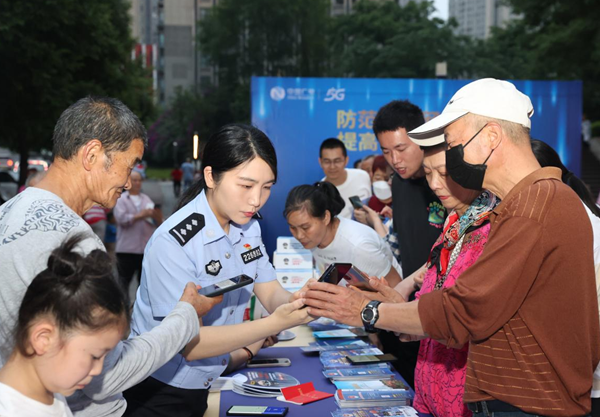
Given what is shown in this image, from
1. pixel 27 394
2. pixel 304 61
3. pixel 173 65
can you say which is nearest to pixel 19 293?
pixel 27 394

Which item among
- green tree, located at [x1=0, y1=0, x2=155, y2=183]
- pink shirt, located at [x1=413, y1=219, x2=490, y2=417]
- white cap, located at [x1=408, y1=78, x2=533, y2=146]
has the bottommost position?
Result: pink shirt, located at [x1=413, y1=219, x2=490, y2=417]

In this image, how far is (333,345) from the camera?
3.34 m

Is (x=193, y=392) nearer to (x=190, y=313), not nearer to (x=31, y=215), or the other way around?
(x=190, y=313)

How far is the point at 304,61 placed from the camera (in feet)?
99.6

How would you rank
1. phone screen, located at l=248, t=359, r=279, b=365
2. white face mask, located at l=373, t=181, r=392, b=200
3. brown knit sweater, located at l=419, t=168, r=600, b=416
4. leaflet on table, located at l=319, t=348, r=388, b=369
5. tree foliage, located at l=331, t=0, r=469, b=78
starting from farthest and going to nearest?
tree foliage, located at l=331, t=0, r=469, b=78 → white face mask, located at l=373, t=181, r=392, b=200 → phone screen, located at l=248, t=359, r=279, b=365 → leaflet on table, located at l=319, t=348, r=388, b=369 → brown knit sweater, located at l=419, t=168, r=600, b=416

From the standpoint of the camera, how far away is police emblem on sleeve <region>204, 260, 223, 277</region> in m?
2.06

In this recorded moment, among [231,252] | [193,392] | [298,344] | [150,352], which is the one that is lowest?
[298,344]

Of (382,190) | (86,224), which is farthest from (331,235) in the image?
(86,224)

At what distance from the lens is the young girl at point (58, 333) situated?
1313mm

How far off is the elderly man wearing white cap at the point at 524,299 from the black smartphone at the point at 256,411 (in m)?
0.91

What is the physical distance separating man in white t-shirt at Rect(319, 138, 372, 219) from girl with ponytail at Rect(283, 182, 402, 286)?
1782 mm

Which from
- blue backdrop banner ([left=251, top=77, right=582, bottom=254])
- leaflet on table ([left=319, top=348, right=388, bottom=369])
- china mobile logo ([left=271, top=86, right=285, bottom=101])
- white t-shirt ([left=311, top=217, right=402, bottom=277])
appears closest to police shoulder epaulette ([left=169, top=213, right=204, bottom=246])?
leaflet on table ([left=319, top=348, right=388, bottom=369])

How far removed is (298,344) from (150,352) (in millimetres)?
1880

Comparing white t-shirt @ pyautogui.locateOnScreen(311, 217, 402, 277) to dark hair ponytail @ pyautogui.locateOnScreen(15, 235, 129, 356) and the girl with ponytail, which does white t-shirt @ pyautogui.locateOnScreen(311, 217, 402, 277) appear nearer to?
the girl with ponytail
